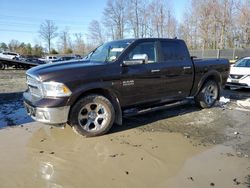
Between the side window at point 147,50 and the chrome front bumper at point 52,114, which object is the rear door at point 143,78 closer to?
the side window at point 147,50

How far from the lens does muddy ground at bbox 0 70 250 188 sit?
13.3 feet

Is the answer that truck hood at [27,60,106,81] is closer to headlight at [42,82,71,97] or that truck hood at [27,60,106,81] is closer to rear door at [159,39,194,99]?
headlight at [42,82,71,97]

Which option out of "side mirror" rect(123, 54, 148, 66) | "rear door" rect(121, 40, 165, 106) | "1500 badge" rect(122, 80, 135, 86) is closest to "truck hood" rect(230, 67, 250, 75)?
"rear door" rect(121, 40, 165, 106)

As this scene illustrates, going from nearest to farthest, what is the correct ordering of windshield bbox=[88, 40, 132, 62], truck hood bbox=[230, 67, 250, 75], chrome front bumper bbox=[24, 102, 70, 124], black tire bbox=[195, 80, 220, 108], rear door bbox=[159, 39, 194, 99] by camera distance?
1. chrome front bumper bbox=[24, 102, 70, 124]
2. windshield bbox=[88, 40, 132, 62]
3. rear door bbox=[159, 39, 194, 99]
4. black tire bbox=[195, 80, 220, 108]
5. truck hood bbox=[230, 67, 250, 75]

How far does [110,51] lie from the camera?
21.9ft

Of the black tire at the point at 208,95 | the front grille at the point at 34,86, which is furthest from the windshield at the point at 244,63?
the front grille at the point at 34,86

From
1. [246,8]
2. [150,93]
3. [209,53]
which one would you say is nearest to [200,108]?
[150,93]

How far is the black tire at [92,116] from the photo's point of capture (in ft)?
18.6

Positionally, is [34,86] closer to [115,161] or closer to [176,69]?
[115,161]

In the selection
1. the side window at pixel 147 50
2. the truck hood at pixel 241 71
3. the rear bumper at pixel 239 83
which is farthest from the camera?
the truck hood at pixel 241 71

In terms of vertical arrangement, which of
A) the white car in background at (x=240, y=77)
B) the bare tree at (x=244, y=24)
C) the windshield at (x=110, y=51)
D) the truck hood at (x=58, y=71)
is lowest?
the white car in background at (x=240, y=77)

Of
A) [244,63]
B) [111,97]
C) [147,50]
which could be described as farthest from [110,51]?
[244,63]

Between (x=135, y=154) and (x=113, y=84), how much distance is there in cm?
162

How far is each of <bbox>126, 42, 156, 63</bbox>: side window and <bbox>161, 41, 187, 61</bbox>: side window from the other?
0.28m
